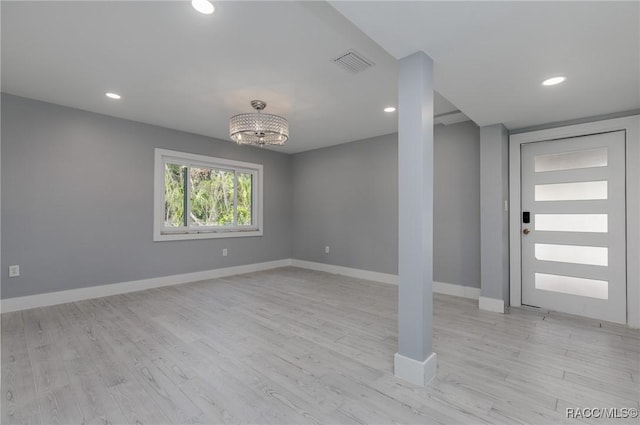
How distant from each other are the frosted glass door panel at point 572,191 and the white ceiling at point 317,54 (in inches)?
30.4

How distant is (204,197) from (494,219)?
440 cm

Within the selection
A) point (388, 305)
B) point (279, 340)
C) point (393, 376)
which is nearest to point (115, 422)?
point (279, 340)

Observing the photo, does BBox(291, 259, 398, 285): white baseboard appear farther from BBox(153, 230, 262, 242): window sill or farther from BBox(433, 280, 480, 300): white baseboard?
BBox(153, 230, 262, 242): window sill

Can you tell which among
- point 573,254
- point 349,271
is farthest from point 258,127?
point 573,254

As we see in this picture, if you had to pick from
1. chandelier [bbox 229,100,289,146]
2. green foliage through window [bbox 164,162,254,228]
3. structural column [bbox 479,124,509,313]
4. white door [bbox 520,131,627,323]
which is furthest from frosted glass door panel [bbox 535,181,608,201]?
green foliage through window [bbox 164,162,254,228]

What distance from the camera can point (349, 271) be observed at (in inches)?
211

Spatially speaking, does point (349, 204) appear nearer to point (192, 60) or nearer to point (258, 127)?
point (258, 127)

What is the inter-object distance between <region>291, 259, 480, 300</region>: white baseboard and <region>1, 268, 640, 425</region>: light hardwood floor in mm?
511

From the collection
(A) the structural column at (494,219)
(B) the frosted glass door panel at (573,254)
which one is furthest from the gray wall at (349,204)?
(B) the frosted glass door panel at (573,254)

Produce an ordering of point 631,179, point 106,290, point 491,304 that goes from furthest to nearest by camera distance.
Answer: point 106,290 < point 491,304 < point 631,179

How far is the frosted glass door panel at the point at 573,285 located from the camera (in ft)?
10.5

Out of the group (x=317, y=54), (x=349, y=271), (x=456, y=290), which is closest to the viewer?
(x=317, y=54)

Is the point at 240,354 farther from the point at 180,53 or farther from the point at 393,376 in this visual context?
the point at 180,53

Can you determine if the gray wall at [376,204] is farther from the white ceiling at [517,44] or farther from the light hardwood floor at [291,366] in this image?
the white ceiling at [517,44]
